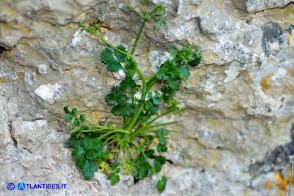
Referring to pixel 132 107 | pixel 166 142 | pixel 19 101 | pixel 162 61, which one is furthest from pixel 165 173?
pixel 19 101

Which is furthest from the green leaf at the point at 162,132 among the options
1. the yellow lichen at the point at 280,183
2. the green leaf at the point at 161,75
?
the yellow lichen at the point at 280,183

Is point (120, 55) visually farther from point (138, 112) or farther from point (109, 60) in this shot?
point (138, 112)

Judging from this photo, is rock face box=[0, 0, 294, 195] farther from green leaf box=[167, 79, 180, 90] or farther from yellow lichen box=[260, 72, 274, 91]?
green leaf box=[167, 79, 180, 90]

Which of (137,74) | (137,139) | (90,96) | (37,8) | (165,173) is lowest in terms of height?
(165,173)

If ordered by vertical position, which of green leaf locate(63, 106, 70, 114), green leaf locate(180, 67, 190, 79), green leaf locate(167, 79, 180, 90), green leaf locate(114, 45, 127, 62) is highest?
green leaf locate(114, 45, 127, 62)

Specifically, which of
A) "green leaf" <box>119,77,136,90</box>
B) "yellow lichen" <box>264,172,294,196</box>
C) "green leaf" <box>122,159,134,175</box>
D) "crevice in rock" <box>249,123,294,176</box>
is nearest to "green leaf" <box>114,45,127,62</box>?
"green leaf" <box>119,77,136,90</box>

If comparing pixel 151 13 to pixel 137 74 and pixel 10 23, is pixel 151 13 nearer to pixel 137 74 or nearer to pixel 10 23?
pixel 137 74
